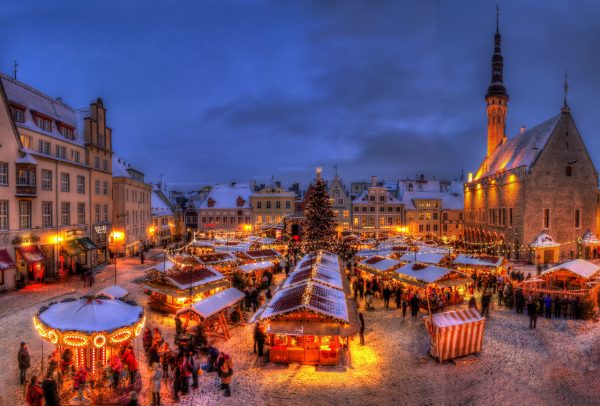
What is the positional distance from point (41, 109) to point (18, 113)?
3185mm

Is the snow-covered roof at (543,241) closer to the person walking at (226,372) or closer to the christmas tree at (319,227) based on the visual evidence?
the christmas tree at (319,227)

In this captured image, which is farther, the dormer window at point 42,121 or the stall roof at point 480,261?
the dormer window at point 42,121

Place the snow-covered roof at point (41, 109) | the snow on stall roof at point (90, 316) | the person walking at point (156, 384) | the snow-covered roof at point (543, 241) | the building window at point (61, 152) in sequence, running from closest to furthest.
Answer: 1. the person walking at point (156, 384)
2. the snow on stall roof at point (90, 316)
3. the snow-covered roof at point (41, 109)
4. the building window at point (61, 152)
5. the snow-covered roof at point (543, 241)

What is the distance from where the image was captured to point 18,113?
2809 centimetres

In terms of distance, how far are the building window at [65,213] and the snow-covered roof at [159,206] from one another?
26848 millimetres

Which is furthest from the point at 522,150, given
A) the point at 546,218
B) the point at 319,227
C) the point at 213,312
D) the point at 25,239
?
the point at 25,239

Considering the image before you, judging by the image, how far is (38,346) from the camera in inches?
578

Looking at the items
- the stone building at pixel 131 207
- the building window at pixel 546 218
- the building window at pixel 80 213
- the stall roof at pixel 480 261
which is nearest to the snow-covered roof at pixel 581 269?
the stall roof at pixel 480 261

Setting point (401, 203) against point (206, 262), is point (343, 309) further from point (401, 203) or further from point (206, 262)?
point (401, 203)

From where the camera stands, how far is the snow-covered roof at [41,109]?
28.4m

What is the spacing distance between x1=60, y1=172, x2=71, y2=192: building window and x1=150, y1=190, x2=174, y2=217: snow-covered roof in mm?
26971

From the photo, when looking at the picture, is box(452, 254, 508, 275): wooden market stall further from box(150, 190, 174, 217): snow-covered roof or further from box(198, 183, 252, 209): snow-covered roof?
box(150, 190, 174, 217): snow-covered roof

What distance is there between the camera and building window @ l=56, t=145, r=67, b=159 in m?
30.9

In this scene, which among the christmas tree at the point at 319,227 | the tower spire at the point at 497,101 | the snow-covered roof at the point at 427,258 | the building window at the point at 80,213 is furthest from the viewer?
the tower spire at the point at 497,101
